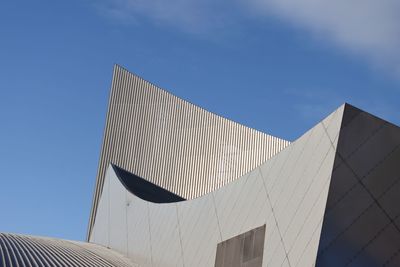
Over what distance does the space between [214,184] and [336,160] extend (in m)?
23.8

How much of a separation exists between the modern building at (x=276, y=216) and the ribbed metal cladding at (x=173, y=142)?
2077 mm

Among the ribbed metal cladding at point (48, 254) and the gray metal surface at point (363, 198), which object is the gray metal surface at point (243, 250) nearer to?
the gray metal surface at point (363, 198)

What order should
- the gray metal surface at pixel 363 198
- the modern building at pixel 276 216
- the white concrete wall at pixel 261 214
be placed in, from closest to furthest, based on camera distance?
1. the gray metal surface at pixel 363 198
2. the modern building at pixel 276 216
3. the white concrete wall at pixel 261 214

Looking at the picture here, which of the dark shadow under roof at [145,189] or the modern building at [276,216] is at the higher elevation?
the dark shadow under roof at [145,189]

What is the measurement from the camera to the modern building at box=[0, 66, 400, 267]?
14.9 m

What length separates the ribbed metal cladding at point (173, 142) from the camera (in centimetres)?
3838

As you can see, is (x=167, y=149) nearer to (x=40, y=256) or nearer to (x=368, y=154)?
(x=40, y=256)

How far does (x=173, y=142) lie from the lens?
39625mm

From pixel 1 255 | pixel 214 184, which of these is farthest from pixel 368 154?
pixel 214 184

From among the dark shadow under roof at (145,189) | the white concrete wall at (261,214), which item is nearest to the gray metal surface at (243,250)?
the white concrete wall at (261,214)

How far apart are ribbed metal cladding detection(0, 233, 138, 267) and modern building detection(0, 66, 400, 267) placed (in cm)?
7

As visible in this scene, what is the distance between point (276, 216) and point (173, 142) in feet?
75.0

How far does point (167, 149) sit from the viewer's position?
39219 mm

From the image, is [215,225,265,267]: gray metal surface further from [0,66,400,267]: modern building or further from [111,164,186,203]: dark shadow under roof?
[111,164,186,203]: dark shadow under roof
